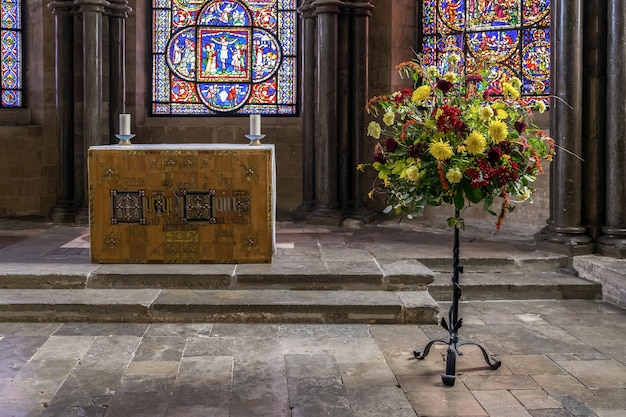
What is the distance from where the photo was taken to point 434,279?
6.55 metres

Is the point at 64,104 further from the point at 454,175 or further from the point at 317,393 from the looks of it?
the point at 454,175

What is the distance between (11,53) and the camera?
34.3ft

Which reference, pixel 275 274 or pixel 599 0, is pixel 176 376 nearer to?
pixel 275 274

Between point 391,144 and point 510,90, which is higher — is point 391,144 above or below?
below

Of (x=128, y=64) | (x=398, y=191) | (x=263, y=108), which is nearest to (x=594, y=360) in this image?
(x=398, y=191)

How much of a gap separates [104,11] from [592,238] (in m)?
6.40

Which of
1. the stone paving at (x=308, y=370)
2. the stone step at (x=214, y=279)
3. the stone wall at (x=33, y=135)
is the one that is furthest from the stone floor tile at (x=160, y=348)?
the stone wall at (x=33, y=135)

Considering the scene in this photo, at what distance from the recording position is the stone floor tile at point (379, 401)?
3848 mm

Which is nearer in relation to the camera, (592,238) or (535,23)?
(592,238)

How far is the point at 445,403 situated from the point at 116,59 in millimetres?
7372

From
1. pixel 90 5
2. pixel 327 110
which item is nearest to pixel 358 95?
pixel 327 110

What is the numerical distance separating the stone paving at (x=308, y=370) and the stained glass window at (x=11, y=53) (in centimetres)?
580

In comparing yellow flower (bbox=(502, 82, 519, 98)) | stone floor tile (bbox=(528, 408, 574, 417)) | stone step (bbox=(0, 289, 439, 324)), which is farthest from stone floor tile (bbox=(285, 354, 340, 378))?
yellow flower (bbox=(502, 82, 519, 98))

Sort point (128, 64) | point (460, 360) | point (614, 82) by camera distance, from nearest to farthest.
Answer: point (460, 360) < point (614, 82) < point (128, 64)
